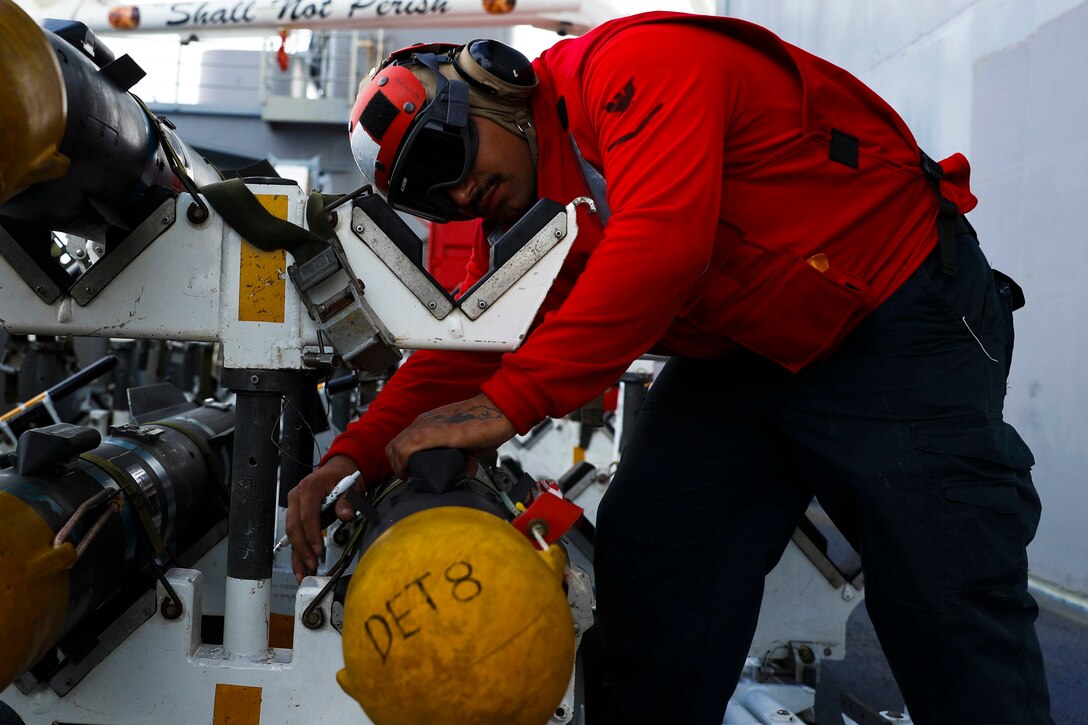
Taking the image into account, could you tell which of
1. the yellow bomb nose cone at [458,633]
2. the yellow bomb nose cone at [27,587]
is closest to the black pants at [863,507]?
the yellow bomb nose cone at [458,633]

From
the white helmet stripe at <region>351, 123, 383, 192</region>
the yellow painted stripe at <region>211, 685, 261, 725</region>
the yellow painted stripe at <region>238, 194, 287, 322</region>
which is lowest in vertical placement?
the yellow painted stripe at <region>211, 685, 261, 725</region>

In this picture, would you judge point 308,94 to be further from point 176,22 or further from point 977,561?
point 977,561

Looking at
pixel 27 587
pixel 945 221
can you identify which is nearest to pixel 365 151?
pixel 27 587

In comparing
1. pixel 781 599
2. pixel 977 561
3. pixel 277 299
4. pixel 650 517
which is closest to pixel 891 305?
pixel 977 561

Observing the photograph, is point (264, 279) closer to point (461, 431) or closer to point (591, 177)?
point (461, 431)

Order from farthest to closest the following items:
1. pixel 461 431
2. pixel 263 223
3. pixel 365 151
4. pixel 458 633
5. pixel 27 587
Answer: pixel 365 151 → pixel 263 223 → pixel 461 431 → pixel 27 587 → pixel 458 633

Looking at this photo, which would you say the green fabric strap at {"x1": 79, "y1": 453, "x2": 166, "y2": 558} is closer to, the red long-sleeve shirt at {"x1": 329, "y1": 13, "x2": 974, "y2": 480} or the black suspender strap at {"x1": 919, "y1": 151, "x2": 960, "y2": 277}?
the red long-sleeve shirt at {"x1": 329, "y1": 13, "x2": 974, "y2": 480}

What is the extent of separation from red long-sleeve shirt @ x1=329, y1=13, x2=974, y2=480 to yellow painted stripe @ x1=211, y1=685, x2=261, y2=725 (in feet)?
1.52

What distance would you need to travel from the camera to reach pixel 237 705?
1.43m

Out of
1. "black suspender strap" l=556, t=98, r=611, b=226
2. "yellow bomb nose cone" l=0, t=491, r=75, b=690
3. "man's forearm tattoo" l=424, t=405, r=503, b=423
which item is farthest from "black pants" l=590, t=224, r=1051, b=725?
"yellow bomb nose cone" l=0, t=491, r=75, b=690

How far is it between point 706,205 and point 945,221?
57 centimetres

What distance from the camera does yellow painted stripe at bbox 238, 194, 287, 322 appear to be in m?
1.39

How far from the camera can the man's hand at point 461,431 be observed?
126 cm

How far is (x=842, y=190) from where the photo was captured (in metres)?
1.56
